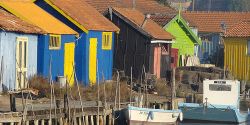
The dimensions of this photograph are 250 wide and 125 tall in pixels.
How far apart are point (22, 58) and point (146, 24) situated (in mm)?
16246

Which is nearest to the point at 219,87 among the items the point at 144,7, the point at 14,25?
the point at 14,25

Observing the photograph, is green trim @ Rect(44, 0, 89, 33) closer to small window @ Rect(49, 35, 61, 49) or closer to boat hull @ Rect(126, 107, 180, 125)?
small window @ Rect(49, 35, 61, 49)

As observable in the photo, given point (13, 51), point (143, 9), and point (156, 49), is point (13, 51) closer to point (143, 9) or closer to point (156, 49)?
point (156, 49)

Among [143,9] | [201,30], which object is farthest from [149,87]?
[201,30]

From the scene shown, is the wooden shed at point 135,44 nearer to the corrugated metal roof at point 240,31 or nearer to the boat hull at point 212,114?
the corrugated metal roof at point 240,31

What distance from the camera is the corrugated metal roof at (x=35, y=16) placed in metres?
40.2

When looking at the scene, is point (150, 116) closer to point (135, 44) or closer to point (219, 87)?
point (219, 87)

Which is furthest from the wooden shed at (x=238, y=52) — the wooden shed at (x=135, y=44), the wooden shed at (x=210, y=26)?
the wooden shed at (x=135, y=44)

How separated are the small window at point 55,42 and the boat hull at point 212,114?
6.10 metres

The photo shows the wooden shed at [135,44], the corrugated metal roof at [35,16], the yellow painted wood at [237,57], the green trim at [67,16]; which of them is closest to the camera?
the corrugated metal roof at [35,16]

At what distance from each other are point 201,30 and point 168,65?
58.8ft

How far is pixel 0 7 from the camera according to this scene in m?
39.8

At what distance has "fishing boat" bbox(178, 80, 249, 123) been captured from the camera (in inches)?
1630

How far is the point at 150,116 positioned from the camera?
3719 cm
